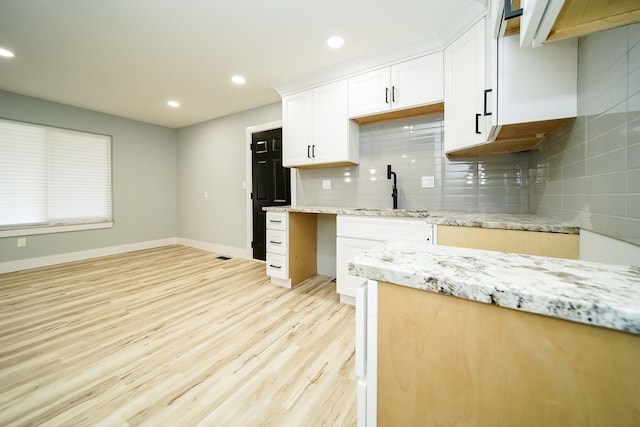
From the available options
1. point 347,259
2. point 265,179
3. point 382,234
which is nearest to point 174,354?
point 347,259

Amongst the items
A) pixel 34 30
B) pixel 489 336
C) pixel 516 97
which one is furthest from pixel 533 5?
pixel 34 30

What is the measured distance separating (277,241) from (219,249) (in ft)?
6.75

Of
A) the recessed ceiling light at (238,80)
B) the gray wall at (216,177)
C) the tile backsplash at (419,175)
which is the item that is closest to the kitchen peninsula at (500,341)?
the tile backsplash at (419,175)

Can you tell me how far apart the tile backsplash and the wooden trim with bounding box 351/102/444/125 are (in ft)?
0.17

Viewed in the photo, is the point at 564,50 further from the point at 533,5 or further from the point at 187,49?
the point at 187,49

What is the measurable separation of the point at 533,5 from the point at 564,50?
105 centimetres

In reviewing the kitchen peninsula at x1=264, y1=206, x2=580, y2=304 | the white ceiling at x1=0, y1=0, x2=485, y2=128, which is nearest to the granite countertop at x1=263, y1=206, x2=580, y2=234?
the kitchen peninsula at x1=264, y1=206, x2=580, y2=304

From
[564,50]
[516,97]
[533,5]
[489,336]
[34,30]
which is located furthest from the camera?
[34,30]

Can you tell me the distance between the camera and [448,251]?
0.66 m

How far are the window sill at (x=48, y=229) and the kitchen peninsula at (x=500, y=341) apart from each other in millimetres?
4914

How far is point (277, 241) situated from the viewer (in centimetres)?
276

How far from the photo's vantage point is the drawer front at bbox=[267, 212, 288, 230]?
2694 millimetres

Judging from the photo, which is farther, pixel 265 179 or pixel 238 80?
pixel 265 179

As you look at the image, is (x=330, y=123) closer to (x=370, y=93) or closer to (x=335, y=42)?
(x=370, y=93)
